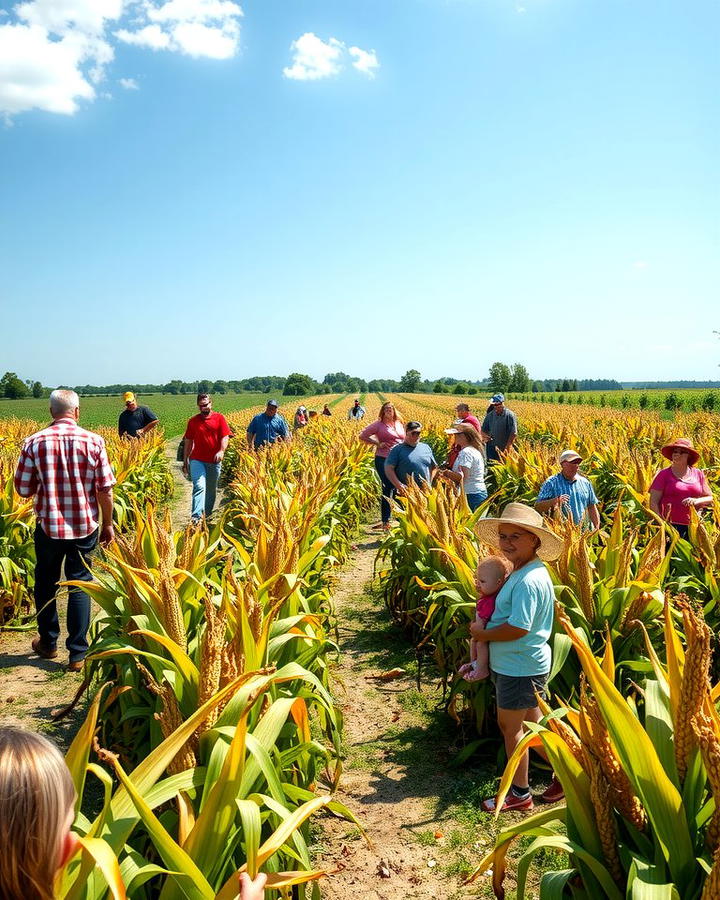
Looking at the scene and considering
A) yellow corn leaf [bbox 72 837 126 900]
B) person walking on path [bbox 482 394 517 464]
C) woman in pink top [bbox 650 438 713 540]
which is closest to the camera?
yellow corn leaf [bbox 72 837 126 900]

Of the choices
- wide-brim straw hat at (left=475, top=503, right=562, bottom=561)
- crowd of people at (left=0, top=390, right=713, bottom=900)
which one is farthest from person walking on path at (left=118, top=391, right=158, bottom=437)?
wide-brim straw hat at (left=475, top=503, right=562, bottom=561)

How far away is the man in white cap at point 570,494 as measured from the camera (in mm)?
5703

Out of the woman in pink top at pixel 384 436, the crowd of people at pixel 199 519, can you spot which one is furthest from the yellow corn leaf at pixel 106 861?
the woman in pink top at pixel 384 436

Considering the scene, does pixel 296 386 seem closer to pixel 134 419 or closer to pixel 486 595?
pixel 134 419

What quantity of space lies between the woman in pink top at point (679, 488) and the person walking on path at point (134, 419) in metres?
9.33

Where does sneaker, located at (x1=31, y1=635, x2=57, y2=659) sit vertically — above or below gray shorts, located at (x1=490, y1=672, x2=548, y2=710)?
below

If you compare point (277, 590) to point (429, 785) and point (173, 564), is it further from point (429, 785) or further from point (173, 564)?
point (429, 785)

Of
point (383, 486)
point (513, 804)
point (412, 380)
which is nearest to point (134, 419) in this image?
point (383, 486)

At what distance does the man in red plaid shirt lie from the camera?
499cm

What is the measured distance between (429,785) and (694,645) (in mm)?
2440

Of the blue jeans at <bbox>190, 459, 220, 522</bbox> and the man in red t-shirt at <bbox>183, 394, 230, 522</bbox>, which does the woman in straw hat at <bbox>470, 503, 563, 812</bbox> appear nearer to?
the blue jeans at <bbox>190, 459, 220, 522</bbox>

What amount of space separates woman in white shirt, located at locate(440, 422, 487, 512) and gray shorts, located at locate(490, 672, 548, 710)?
376 cm

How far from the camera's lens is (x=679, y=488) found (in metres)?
5.92

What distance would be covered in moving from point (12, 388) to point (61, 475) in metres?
113
